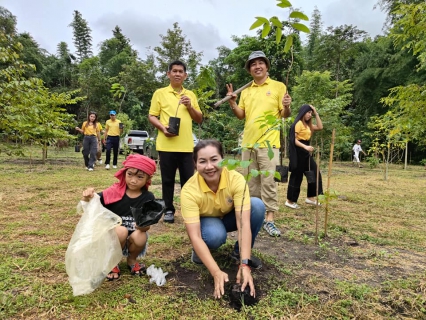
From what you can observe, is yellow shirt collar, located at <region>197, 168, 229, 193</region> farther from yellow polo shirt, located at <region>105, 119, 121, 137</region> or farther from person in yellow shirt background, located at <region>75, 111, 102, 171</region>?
yellow polo shirt, located at <region>105, 119, 121, 137</region>

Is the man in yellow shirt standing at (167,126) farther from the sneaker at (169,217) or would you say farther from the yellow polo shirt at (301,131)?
the yellow polo shirt at (301,131)

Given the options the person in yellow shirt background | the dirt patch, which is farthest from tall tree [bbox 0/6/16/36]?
the dirt patch

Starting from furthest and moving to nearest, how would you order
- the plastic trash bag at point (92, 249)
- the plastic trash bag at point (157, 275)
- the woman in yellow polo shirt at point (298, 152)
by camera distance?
the woman in yellow polo shirt at point (298, 152), the plastic trash bag at point (157, 275), the plastic trash bag at point (92, 249)

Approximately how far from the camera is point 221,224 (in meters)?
2.00

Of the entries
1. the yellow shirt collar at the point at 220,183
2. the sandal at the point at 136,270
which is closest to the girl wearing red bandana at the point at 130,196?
the sandal at the point at 136,270

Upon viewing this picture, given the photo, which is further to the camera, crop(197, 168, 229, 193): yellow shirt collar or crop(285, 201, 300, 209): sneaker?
crop(285, 201, 300, 209): sneaker

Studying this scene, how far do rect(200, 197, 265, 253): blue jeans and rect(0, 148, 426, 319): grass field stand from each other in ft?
0.78

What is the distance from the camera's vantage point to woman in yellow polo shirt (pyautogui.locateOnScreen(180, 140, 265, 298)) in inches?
69.6

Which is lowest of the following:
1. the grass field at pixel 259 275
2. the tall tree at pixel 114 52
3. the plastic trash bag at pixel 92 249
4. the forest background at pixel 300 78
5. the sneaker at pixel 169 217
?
the grass field at pixel 259 275

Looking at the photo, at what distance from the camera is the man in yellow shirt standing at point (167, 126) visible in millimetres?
3061

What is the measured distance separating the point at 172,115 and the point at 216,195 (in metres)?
1.44

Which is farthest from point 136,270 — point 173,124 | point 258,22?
point 258,22

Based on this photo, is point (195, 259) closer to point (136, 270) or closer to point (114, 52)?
point (136, 270)

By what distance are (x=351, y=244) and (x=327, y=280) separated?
2.93 ft
